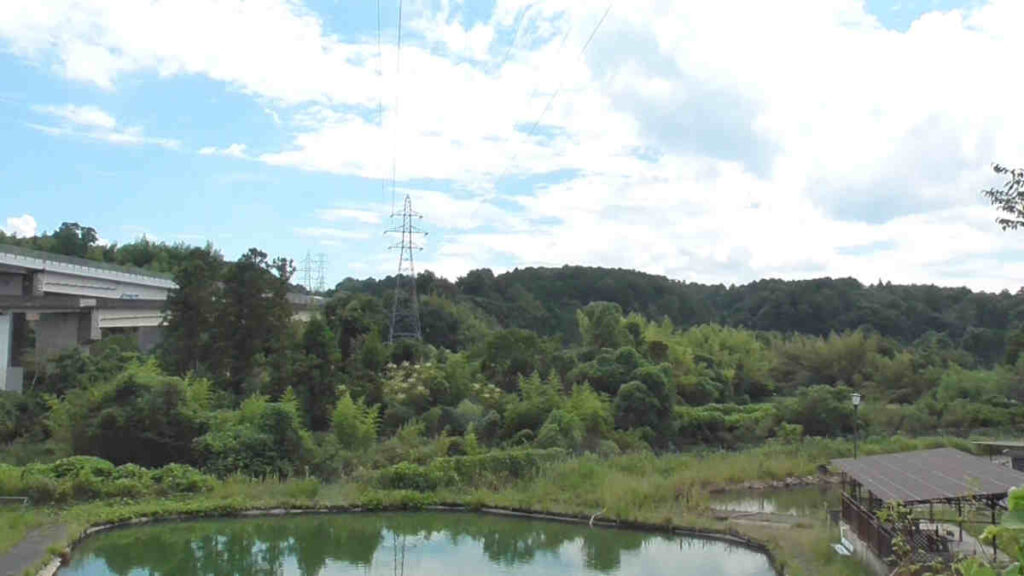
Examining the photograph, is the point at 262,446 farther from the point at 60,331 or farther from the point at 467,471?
the point at 60,331

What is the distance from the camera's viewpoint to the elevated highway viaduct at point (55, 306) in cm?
2828

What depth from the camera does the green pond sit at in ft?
44.3

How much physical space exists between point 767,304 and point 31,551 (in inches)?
2317

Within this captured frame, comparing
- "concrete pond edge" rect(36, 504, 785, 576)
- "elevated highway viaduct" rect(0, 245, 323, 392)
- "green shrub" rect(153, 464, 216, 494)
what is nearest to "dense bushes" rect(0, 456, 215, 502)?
"green shrub" rect(153, 464, 216, 494)

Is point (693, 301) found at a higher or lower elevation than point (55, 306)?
higher

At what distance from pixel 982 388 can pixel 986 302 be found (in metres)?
32.0

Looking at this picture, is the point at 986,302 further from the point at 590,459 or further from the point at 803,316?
the point at 590,459

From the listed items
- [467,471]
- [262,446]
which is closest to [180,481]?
[262,446]

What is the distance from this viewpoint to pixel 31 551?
43.2 ft

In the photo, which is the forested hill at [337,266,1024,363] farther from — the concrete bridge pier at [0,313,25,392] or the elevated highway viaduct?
the concrete bridge pier at [0,313,25,392]

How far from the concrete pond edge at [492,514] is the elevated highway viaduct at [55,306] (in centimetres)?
1300

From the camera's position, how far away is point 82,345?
3266cm

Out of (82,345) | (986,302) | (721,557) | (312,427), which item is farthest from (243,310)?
(986,302)

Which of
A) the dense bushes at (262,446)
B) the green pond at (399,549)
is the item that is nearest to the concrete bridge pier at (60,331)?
the dense bushes at (262,446)
